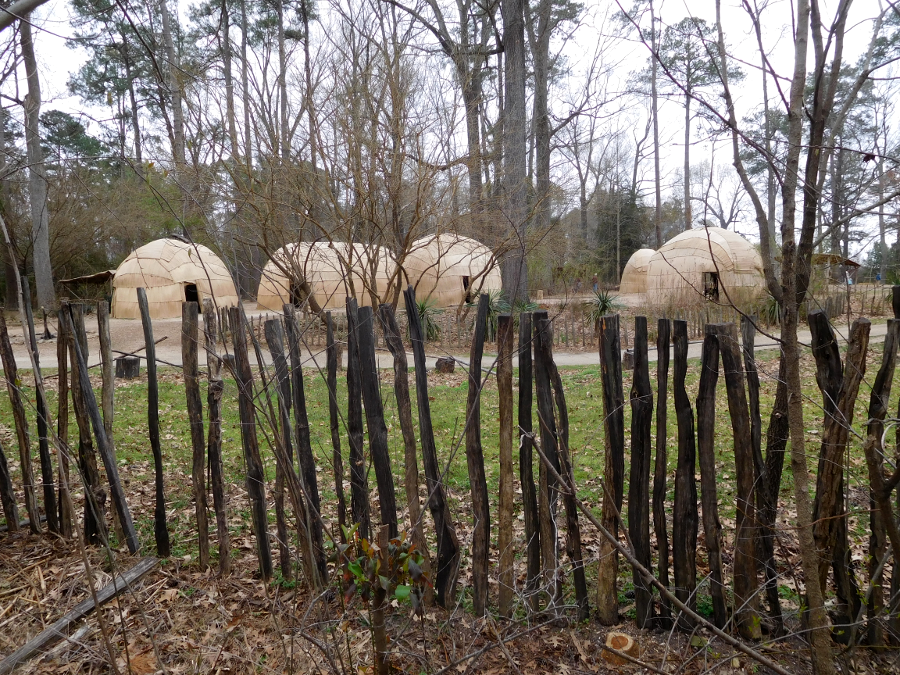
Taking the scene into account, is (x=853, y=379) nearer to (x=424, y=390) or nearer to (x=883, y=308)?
(x=424, y=390)

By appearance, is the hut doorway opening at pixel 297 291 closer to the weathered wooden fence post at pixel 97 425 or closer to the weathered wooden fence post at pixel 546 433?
the weathered wooden fence post at pixel 97 425

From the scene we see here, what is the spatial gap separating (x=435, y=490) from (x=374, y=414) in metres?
0.43

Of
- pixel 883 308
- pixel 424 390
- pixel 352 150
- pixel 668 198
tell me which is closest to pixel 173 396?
pixel 352 150

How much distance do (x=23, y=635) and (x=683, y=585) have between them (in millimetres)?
2806

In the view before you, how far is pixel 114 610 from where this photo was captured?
107 inches

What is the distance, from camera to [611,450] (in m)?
2.55

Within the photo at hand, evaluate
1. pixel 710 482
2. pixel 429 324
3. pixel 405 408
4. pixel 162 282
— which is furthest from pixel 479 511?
pixel 162 282

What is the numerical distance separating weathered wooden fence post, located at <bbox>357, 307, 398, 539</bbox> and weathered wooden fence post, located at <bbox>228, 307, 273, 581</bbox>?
0.53 meters

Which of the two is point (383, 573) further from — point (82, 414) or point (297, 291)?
point (297, 291)

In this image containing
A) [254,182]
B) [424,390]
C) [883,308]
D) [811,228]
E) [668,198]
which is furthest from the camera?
[668,198]

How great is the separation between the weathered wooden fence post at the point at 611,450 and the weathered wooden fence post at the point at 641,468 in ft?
0.19

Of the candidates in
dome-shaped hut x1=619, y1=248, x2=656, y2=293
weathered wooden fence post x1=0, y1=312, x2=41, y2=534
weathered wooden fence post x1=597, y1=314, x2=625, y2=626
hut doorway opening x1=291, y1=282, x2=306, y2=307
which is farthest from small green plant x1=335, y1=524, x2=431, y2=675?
dome-shaped hut x1=619, y1=248, x2=656, y2=293

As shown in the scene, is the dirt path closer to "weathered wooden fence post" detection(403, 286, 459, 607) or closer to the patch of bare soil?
the patch of bare soil

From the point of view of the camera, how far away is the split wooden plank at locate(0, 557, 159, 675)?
222 centimetres
